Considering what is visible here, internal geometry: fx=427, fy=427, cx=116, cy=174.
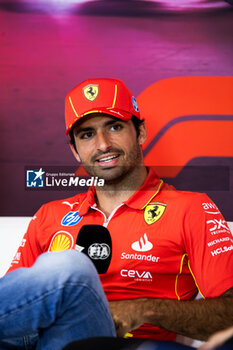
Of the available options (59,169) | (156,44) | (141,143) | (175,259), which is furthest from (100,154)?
(156,44)

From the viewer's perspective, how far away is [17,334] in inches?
38.7

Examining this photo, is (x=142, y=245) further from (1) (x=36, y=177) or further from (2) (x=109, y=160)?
(1) (x=36, y=177)

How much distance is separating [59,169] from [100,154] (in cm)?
32

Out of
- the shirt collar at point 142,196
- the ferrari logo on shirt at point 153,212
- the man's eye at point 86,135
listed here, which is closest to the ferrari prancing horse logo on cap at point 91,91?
the man's eye at point 86,135

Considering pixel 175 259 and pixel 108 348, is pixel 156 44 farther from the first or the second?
pixel 108 348

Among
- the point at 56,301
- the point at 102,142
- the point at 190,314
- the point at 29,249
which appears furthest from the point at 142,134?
the point at 56,301

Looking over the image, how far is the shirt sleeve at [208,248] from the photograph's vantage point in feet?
4.06

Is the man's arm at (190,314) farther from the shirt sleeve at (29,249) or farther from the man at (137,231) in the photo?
the shirt sleeve at (29,249)

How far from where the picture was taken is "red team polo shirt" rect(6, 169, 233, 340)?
129 cm

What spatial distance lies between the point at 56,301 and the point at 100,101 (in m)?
0.84

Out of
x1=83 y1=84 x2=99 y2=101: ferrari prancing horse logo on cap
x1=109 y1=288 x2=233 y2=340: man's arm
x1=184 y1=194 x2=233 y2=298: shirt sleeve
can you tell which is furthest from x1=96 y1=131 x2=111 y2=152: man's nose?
x1=109 y1=288 x2=233 y2=340: man's arm

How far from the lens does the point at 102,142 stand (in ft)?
5.10

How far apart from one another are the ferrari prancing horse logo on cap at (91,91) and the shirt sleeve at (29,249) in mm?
480

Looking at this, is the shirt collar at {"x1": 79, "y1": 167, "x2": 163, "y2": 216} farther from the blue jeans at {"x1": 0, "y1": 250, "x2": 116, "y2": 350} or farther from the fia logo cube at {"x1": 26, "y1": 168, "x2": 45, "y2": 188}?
the blue jeans at {"x1": 0, "y1": 250, "x2": 116, "y2": 350}
